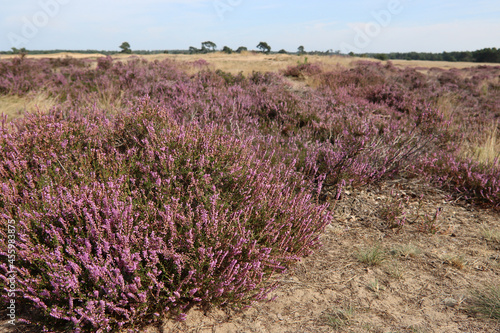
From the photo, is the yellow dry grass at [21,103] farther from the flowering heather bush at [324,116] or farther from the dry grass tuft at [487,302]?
→ the dry grass tuft at [487,302]

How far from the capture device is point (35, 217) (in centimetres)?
206

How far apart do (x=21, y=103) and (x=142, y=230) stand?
19.1 ft

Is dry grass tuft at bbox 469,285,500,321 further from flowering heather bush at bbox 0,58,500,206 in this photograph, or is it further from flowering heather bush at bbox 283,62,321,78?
flowering heather bush at bbox 283,62,321,78

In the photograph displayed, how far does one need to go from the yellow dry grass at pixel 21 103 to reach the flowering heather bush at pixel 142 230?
9.51 feet

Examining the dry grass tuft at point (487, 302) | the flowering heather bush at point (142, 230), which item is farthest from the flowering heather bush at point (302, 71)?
the dry grass tuft at point (487, 302)

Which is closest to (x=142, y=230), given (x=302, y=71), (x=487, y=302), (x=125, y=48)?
(x=487, y=302)

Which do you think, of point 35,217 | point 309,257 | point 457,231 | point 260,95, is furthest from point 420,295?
point 260,95

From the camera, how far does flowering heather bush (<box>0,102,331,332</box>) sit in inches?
70.8

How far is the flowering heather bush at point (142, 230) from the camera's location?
1799mm

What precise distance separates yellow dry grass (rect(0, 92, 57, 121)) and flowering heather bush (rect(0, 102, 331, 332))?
114 inches

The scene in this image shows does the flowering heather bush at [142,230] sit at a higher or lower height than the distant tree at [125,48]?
lower

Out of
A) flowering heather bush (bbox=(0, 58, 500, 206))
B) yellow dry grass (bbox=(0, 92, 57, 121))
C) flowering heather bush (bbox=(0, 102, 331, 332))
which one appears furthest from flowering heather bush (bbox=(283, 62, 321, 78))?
flowering heather bush (bbox=(0, 102, 331, 332))

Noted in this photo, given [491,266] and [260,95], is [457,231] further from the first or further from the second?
[260,95]

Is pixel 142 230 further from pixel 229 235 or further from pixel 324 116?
pixel 324 116
